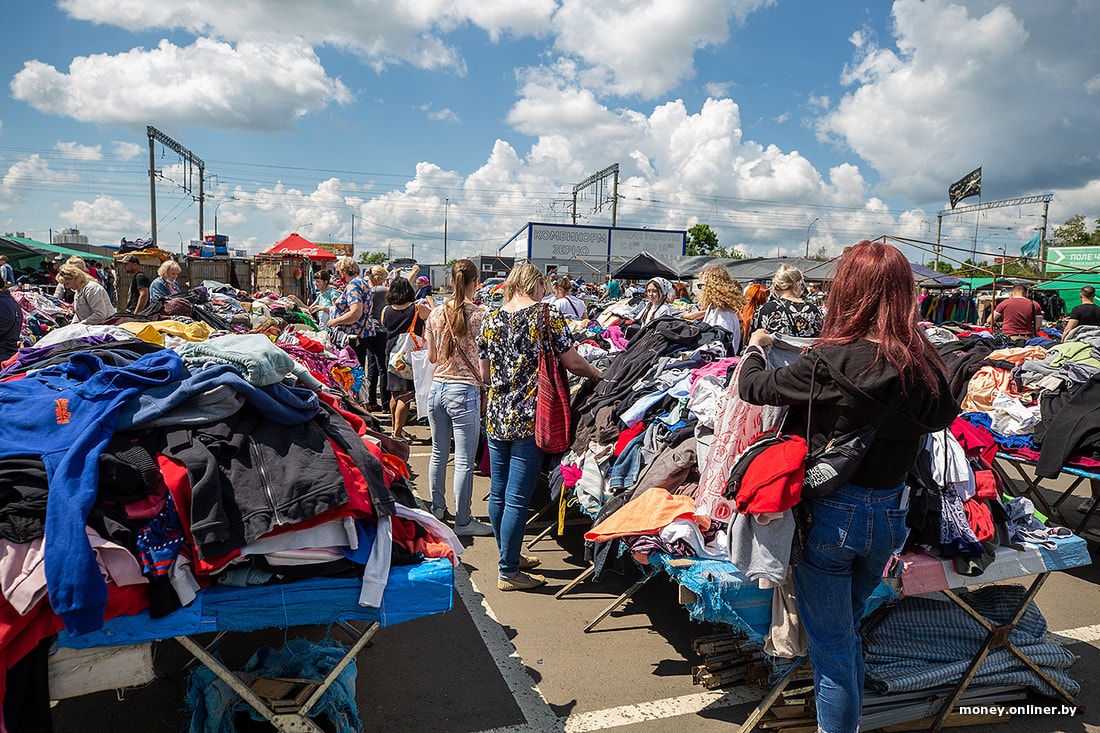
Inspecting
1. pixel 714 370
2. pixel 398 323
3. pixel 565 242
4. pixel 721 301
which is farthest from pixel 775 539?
pixel 565 242

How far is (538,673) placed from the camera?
3.10m

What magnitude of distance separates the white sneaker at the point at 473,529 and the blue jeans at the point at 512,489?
0.76m

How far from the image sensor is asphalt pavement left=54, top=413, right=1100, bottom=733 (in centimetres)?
274

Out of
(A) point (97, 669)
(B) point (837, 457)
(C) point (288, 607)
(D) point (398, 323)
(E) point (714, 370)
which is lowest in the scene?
(A) point (97, 669)

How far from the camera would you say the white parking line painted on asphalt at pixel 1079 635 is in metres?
3.56

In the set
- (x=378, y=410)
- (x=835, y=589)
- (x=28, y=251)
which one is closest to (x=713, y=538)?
(x=835, y=589)

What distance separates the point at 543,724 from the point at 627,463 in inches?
54.8

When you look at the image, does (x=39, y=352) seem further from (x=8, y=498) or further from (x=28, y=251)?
(x=28, y=251)

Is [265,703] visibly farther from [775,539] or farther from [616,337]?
[616,337]

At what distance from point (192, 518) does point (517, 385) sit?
2.07 metres

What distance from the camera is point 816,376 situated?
214cm

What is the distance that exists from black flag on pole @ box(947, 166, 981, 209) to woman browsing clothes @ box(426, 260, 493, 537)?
39.3m

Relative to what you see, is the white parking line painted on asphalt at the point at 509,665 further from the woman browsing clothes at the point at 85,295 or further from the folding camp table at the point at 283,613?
the woman browsing clothes at the point at 85,295

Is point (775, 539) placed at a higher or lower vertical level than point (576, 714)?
higher
